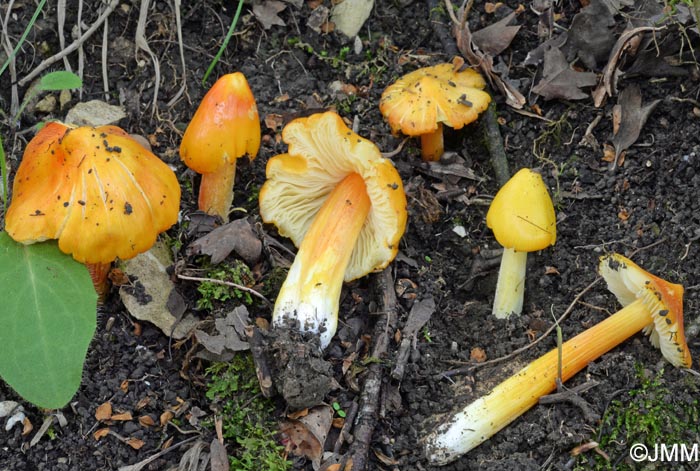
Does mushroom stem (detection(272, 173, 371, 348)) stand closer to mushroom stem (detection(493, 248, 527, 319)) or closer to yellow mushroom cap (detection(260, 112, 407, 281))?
yellow mushroom cap (detection(260, 112, 407, 281))

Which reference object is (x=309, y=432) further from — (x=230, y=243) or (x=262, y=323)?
(x=230, y=243)

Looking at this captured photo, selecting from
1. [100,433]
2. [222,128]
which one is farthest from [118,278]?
[222,128]

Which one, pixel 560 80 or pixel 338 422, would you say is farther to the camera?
pixel 560 80

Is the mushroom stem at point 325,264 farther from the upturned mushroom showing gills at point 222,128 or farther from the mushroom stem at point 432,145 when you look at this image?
the mushroom stem at point 432,145

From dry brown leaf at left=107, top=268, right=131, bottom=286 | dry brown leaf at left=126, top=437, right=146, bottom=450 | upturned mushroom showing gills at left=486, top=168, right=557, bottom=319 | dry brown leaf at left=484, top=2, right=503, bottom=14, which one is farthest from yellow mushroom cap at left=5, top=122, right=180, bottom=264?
dry brown leaf at left=484, top=2, right=503, bottom=14

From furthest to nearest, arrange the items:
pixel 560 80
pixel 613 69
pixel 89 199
Answer: 1. pixel 560 80
2. pixel 613 69
3. pixel 89 199
